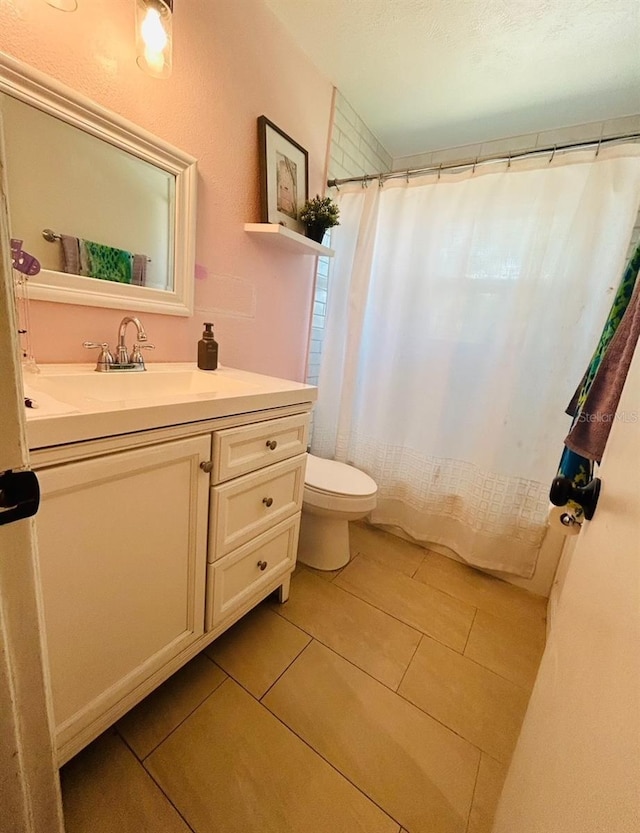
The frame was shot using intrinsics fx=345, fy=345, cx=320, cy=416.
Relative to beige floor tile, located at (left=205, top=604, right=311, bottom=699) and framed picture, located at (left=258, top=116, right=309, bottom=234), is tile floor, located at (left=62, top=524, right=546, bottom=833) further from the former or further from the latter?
framed picture, located at (left=258, top=116, right=309, bottom=234)

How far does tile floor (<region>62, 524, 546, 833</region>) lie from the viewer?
2.72 feet

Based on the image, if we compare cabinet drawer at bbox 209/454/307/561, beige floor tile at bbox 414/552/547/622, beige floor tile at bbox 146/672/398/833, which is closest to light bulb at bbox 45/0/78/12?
cabinet drawer at bbox 209/454/307/561

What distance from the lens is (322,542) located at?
166 centimetres

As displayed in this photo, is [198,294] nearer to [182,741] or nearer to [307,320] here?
[307,320]

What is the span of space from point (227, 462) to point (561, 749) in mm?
835

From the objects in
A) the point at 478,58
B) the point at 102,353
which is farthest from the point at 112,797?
the point at 478,58

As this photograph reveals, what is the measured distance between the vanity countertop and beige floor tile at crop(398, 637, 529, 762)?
3.41 ft

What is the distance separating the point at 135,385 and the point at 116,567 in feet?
1.88

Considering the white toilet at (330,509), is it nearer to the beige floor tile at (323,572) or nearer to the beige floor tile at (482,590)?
the beige floor tile at (323,572)

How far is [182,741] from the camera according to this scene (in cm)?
95

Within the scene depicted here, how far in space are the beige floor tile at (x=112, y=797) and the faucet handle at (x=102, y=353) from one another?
3.45 ft

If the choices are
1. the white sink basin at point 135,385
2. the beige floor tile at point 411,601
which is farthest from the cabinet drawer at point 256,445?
the beige floor tile at point 411,601

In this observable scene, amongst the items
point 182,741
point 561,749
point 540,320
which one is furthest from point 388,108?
point 182,741

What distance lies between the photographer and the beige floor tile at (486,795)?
33.1 inches
